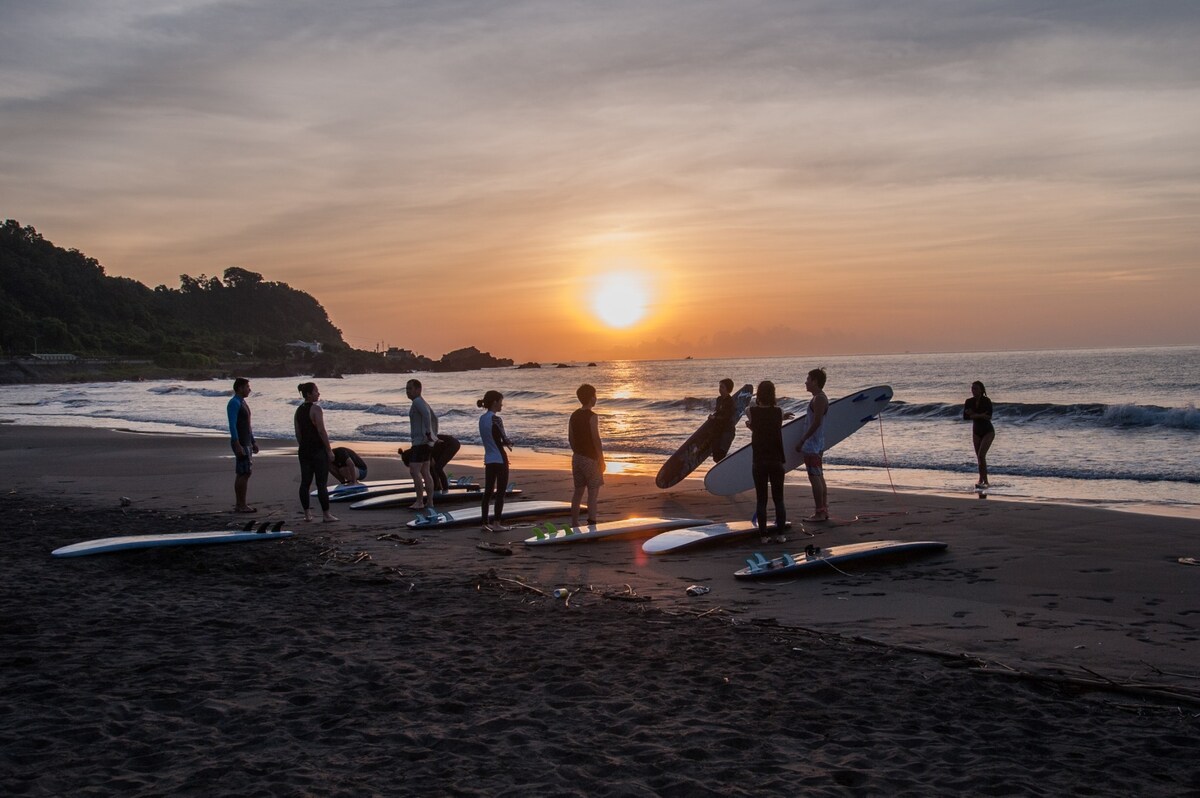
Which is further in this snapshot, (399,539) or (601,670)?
(399,539)

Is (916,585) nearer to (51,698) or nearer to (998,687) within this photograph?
(998,687)

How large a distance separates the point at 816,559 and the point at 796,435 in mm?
5114

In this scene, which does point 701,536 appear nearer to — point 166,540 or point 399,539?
point 399,539

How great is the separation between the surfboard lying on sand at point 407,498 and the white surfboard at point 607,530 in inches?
103

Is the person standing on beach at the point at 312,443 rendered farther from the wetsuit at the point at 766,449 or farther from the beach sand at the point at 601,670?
the wetsuit at the point at 766,449

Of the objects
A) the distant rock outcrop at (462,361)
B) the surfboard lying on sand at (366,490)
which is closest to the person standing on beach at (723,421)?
the surfboard lying on sand at (366,490)

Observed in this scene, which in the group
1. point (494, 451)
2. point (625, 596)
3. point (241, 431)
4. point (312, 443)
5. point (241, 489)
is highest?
point (241, 431)

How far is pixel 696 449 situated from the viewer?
1388 centimetres

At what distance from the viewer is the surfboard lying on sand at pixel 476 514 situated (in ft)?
34.3

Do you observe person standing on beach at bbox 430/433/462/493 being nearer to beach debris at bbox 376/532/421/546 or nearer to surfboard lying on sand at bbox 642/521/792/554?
beach debris at bbox 376/532/421/546

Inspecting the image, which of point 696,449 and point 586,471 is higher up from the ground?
point 586,471

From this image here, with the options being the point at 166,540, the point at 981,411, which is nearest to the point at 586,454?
the point at 166,540

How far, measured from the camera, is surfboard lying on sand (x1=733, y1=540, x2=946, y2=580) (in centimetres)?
756

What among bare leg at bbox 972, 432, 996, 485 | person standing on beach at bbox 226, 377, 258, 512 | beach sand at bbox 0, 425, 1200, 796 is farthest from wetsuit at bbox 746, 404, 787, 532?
person standing on beach at bbox 226, 377, 258, 512
